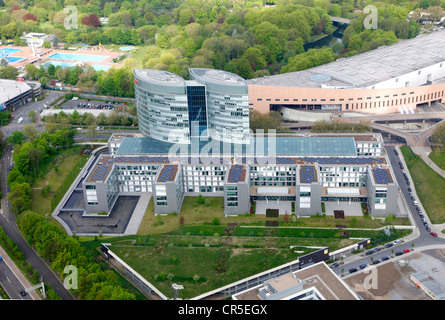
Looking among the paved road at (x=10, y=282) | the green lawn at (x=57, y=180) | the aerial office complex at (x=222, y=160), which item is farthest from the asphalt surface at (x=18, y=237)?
the aerial office complex at (x=222, y=160)

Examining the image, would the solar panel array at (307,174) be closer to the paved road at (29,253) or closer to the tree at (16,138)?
the paved road at (29,253)

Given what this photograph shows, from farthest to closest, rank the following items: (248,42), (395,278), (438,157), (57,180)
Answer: (248,42)
(438,157)
(57,180)
(395,278)

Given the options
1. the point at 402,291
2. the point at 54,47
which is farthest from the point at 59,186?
the point at 54,47

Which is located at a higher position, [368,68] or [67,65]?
[368,68]

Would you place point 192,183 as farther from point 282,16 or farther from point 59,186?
point 282,16

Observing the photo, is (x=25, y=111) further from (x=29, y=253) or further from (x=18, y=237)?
(x=29, y=253)

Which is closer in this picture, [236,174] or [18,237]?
[18,237]

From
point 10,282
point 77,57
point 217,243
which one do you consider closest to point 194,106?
point 217,243
